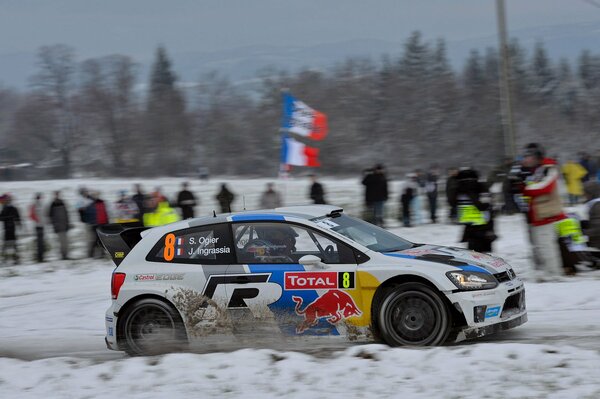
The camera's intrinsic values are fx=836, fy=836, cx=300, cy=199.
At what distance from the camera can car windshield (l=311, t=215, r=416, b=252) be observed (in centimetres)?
883

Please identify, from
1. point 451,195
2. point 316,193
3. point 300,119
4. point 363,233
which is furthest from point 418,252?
point 316,193

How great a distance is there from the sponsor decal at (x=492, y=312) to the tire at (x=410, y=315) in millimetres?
452

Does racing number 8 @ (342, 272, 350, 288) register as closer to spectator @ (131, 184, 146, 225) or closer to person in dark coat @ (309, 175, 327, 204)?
spectator @ (131, 184, 146, 225)

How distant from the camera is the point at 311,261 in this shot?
332 inches

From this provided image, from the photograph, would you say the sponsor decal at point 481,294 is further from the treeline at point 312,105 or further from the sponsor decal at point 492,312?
the treeline at point 312,105

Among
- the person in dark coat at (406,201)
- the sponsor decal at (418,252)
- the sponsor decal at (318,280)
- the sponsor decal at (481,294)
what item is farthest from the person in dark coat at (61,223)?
the sponsor decal at (481,294)

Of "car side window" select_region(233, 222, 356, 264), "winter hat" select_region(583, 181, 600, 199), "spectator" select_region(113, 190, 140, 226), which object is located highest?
"spectator" select_region(113, 190, 140, 226)

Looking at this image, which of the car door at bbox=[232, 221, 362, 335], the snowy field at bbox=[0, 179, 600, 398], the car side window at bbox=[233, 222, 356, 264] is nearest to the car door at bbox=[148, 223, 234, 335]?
the car side window at bbox=[233, 222, 356, 264]

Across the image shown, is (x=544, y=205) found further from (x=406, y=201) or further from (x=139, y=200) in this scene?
(x=139, y=200)

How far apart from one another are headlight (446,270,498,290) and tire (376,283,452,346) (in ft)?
0.77

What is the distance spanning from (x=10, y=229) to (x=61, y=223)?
4.25 feet

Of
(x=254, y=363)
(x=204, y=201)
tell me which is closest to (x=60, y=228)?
(x=254, y=363)

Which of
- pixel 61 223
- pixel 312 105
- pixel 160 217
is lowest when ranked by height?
pixel 160 217

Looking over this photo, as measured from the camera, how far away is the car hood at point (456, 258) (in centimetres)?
845
